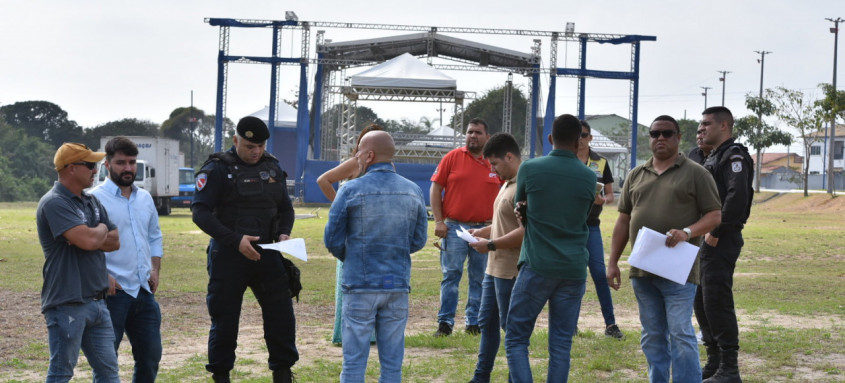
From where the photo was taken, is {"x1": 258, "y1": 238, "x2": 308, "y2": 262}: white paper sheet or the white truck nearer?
{"x1": 258, "y1": 238, "x2": 308, "y2": 262}: white paper sheet

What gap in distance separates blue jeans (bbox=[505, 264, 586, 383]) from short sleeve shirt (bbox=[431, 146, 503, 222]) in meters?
2.65

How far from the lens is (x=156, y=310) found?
5.95m

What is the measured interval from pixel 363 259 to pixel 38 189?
65.8 metres

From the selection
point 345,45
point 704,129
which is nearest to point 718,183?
point 704,129

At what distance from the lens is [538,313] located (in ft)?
19.1

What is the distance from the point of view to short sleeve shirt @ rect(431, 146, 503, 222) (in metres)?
8.52

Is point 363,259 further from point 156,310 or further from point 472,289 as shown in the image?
point 472,289

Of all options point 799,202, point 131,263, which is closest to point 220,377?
point 131,263

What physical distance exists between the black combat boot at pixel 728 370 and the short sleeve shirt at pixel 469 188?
258cm

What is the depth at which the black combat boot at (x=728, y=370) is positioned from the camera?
675 centimetres

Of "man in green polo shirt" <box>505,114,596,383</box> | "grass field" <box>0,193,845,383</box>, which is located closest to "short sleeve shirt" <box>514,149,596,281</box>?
"man in green polo shirt" <box>505,114,596,383</box>

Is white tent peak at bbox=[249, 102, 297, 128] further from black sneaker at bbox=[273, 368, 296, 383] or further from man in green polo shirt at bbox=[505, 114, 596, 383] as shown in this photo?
man in green polo shirt at bbox=[505, 114, 596, 383]

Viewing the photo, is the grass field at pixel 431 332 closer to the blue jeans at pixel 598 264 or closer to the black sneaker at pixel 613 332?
the black sneaker at pixel 613 332

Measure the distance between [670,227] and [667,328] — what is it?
0.66 meters
